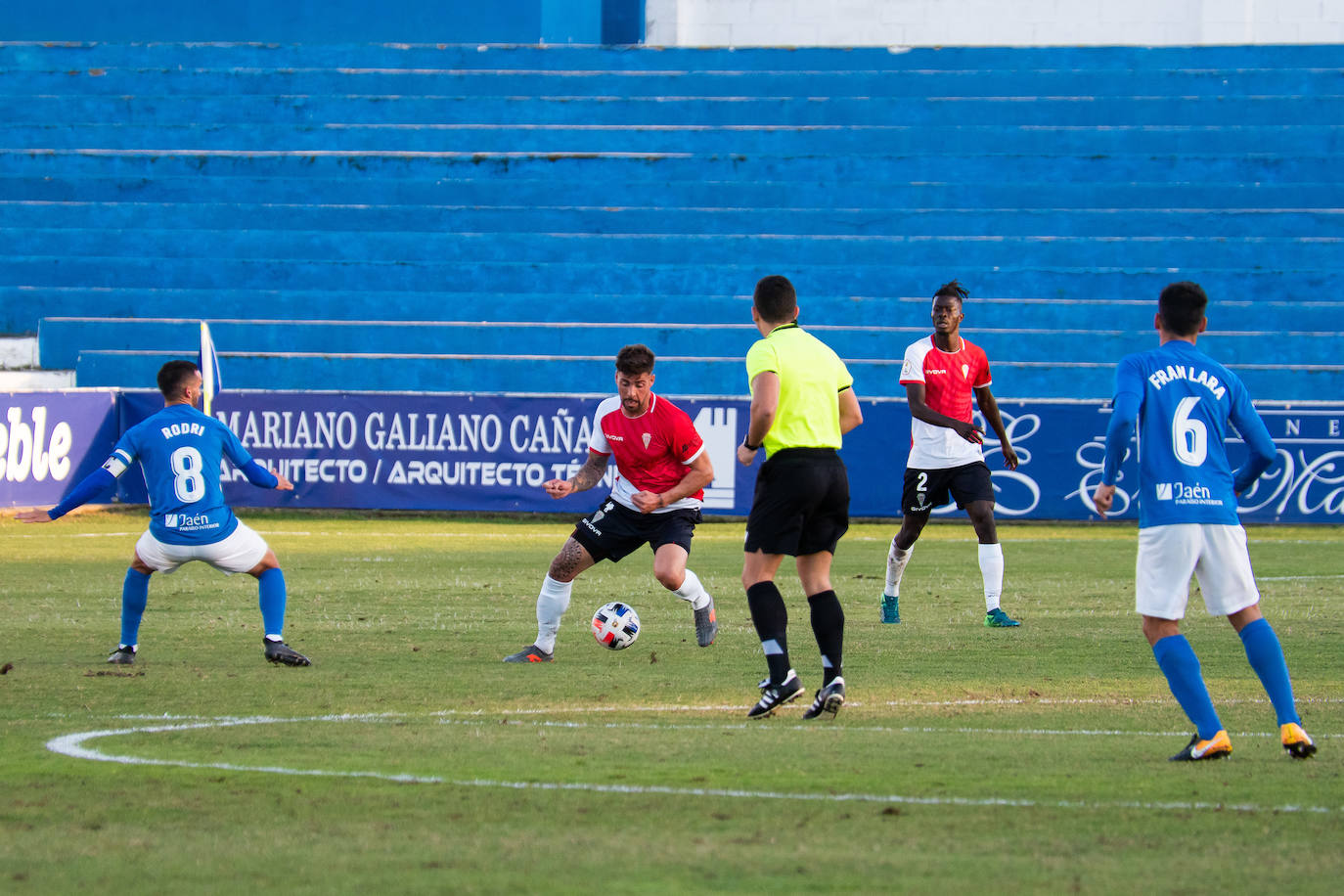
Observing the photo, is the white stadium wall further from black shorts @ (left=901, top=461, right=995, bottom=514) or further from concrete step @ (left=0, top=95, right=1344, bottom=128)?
black shorts @ (left=901, top=461, right=995, bottom=514)

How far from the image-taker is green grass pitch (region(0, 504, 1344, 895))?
4.62m

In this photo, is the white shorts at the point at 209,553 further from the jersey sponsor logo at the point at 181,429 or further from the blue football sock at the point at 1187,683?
the blue football sock at the point at 1187,683

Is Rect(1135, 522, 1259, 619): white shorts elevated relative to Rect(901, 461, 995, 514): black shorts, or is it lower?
elevated

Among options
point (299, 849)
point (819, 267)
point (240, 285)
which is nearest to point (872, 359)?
point (819, 267)

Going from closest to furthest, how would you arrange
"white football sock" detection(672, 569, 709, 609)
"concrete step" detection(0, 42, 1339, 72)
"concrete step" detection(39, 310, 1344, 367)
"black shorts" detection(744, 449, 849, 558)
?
"black shorts" detection(744, 449, 849, 558) → "white football sock" detection(672, 569, 709, 609) → "concrete step" detection(39, 310, 1344, 367) → "concrete step" detection(0, 42, 1339, 72)

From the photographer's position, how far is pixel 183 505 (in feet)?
29.1

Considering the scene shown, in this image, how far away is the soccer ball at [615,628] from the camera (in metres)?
9.45

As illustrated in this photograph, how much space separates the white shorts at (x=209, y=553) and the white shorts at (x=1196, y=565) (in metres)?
4.81

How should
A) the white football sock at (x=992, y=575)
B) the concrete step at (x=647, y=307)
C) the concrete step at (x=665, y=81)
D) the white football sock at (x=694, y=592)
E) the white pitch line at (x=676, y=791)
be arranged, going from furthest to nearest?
1. the concrete step at (x=665, y=81)
2. the concrete step at (x=647, y=307)
3. the white football sock at (x=992, y=575)
4. the white football sock at (x=694, y=592)
5. the white pitch line at (x=676, y=791)

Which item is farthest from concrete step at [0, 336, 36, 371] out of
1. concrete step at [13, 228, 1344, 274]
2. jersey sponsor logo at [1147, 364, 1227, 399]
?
jersey sponsor logo at [1147, 364, 1227, 399]

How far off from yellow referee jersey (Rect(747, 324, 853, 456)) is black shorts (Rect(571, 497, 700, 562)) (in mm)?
2076

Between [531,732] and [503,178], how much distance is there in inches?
972

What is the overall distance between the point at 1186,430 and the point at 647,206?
79.1ft

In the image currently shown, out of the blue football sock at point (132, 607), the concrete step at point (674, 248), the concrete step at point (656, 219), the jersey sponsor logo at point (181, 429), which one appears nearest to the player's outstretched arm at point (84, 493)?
the jersey sponsor logo at point (181, 429)
